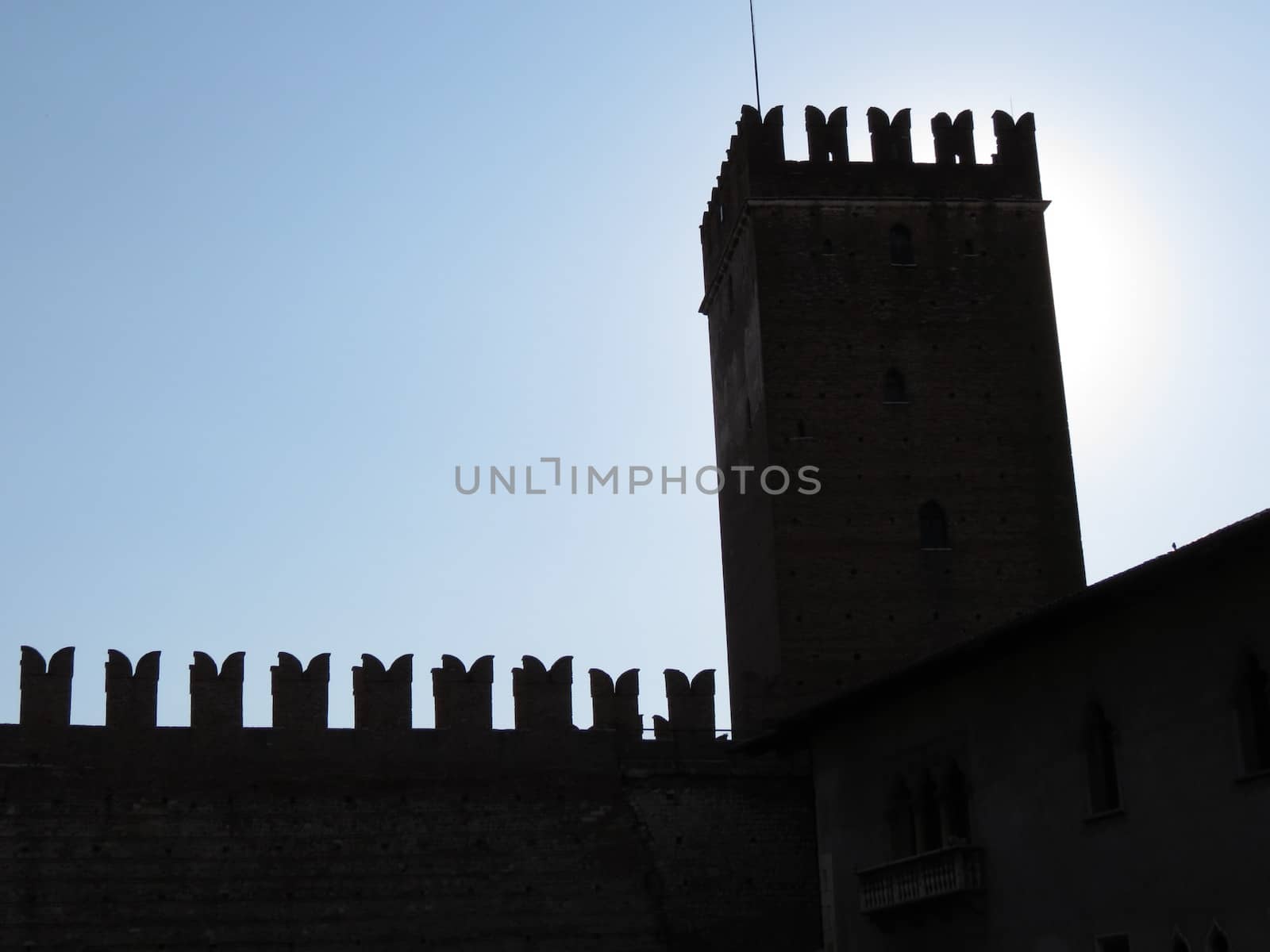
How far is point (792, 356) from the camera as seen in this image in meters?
19.9

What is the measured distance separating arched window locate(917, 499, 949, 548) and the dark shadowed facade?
Answer: 0.12ft

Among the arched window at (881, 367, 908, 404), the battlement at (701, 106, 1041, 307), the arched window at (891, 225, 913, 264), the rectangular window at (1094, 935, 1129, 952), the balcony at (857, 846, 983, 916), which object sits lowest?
the rectangular window at (1094, 935, 1129, 952)

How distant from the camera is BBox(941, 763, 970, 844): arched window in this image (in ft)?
43.5

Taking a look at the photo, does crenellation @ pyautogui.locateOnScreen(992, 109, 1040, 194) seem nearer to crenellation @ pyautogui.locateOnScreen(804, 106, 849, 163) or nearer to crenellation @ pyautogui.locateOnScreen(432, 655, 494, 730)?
crenellation @ pyautogui.locateOnScreen(804, 106, 849, 163)

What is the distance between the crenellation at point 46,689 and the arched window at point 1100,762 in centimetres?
844

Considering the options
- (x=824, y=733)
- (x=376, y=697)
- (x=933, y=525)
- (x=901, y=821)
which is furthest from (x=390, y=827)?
(x=933, y=525)

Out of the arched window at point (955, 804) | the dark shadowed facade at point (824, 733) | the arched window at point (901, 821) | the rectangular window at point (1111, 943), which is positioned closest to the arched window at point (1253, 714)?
the dark shadowed facade at point (824, 733)

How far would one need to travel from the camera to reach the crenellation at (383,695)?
1592 cm

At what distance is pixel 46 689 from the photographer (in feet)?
50.2

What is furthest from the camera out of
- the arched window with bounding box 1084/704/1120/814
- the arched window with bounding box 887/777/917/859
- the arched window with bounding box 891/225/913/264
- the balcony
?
the arched window with bounding box 891/225/913/264

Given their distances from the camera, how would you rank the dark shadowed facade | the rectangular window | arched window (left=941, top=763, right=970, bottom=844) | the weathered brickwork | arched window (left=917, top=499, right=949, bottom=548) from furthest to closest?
arched window (left=917, top=499, right=949, bottom=548) < the weathered brickwork < arched window (left=941, top=763, right=970, bottom=844) < the rectangular window < the dark shadowed facade

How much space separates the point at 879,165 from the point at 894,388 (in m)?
2.75

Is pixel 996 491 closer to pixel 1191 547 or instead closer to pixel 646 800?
pixel 646 800

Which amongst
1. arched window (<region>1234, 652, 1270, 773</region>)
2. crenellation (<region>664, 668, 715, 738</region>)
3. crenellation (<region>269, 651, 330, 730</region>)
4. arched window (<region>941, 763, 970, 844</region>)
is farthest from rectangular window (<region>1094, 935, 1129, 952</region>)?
crenellation (<region>269, 651, 330, 730</region>)
